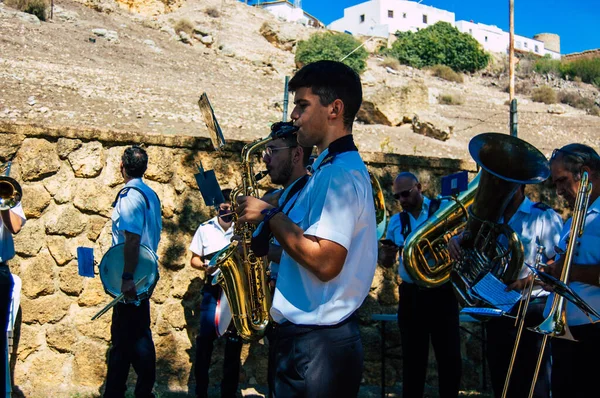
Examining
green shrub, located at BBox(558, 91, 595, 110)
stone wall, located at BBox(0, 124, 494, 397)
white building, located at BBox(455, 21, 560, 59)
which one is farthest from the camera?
white building, located at BBox(455, 21, 560, 59)

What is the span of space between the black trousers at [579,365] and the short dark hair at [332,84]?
1.96 metres

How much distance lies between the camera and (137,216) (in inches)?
191

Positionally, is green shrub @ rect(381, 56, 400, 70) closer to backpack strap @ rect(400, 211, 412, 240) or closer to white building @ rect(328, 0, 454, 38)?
white building @ rect(328, 0, 454, 38)

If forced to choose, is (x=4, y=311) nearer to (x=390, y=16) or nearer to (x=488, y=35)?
(x=390, y=16)

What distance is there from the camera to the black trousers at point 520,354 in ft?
14.2

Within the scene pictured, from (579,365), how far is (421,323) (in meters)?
1.93

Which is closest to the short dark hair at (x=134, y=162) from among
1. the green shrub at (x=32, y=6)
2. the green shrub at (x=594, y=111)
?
the green shrub at (x=32, y=6)

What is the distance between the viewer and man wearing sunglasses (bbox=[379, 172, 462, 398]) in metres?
5.22

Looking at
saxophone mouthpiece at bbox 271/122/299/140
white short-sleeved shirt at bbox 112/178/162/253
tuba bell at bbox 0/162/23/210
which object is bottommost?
white short-sleeved shirt at bbox 112/178/162/253

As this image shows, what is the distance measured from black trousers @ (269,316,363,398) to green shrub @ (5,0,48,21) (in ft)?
102

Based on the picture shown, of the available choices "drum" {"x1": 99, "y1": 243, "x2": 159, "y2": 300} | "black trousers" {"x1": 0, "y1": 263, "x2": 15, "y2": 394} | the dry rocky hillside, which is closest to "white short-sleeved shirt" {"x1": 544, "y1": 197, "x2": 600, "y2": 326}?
"drum" {"x1": 99, "y1": 243, "x2": 159, "y2": 300}

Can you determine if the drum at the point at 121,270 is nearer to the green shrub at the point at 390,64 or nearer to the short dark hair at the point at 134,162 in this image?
the short dark hair at the point at 134,162

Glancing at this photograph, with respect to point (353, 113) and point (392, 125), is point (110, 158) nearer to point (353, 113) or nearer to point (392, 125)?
point (353, 113)

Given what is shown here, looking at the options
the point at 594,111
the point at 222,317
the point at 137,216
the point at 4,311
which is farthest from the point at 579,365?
the point at 594,111
